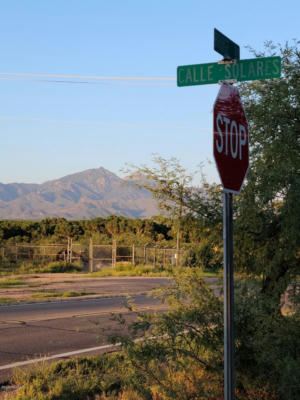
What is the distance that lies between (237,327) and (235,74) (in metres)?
2.94

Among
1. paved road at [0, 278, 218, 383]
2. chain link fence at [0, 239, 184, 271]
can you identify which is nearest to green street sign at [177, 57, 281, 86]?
paved road at [0, 278, 218, 383]

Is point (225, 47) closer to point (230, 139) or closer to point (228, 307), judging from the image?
point (230, 139)

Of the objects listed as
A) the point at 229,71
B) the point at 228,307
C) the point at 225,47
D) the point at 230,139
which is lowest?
the point at 228,307

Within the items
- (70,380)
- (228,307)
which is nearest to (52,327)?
(70,380)

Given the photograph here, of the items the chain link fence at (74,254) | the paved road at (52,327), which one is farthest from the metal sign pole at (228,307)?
the chain link fence at (74,254)

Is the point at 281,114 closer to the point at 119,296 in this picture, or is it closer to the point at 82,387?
the point at 82,387

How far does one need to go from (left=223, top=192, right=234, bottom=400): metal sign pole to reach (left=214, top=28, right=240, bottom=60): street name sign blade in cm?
118

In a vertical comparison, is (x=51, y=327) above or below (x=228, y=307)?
below

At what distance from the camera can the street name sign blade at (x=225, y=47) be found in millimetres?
4367

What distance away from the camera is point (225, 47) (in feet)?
14.7

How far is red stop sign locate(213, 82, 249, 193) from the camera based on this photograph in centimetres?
404

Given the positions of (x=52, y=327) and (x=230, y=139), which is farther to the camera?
(x=52, y=327)

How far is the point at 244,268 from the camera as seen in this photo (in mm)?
7977

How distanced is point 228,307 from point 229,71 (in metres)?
1.90
